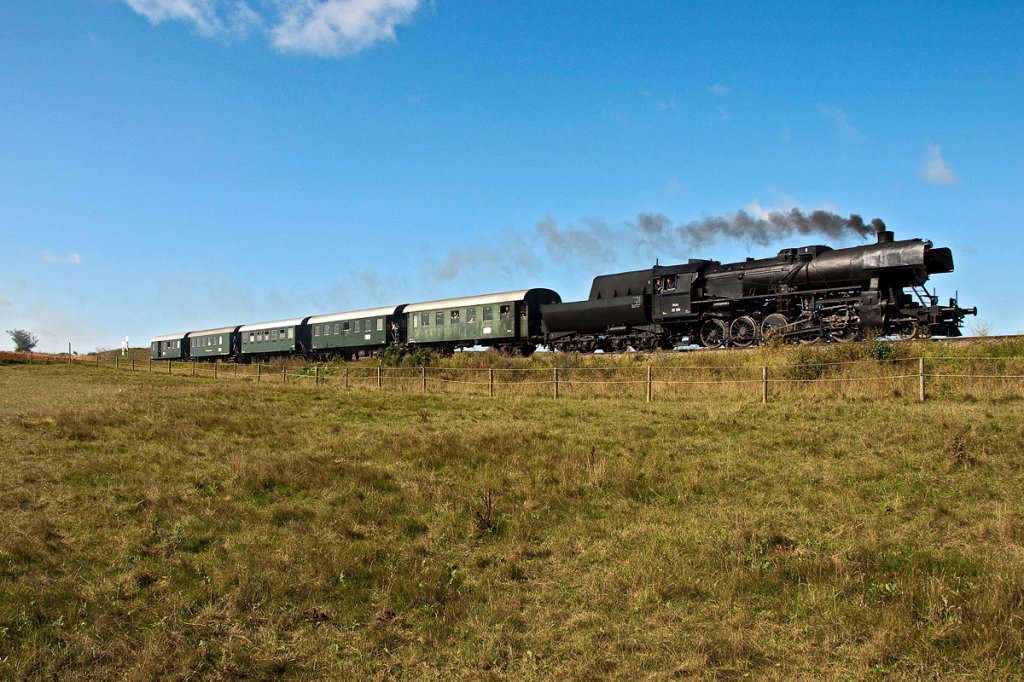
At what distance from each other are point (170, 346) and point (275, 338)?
66.0ft

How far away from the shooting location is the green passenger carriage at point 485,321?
3450 cm

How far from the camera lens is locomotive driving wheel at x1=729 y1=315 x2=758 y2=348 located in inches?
1021

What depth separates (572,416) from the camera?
60.9ft

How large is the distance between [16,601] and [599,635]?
5.61 meters

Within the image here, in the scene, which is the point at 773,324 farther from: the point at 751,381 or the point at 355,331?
the point at 355,331

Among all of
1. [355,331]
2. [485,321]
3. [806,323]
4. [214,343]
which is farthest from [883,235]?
[214,343]

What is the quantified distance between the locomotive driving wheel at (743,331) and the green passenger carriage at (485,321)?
10168mm

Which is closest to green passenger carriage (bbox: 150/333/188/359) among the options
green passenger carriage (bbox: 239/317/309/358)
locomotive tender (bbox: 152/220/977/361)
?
green passenger carriage (bbox: 239/317/309/358)

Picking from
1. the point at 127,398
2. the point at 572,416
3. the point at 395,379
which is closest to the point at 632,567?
the point at 572,416

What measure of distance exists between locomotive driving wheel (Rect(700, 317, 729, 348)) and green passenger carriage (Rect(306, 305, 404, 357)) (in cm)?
1896

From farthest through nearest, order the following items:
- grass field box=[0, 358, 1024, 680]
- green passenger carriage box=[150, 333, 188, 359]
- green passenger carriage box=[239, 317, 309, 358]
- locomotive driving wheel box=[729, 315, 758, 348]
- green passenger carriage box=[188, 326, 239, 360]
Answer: green passenger carriage box=[150, 333, 188, 359], green passenger carriage box=[188, 326, 239, 360], green passenger carriage box=[239, 317, 309, 358], locomotive driving wheel box=[729, 315, 758, 348], grass field box=[0, 358, 1024, 680]

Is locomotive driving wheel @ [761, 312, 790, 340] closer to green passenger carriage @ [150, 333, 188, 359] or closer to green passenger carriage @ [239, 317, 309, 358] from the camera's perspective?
green passenger carriage @ [239, 317, 309, 358]

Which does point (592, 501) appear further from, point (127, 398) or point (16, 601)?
point (127, 398)

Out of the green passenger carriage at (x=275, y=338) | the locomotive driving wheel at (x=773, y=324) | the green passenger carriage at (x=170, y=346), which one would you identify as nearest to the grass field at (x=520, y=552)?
the locomotive driving wheel at (x=773, y=324)
